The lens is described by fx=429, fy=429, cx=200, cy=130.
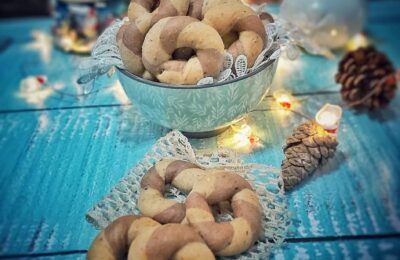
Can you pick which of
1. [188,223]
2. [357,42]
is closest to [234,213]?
[188,223]

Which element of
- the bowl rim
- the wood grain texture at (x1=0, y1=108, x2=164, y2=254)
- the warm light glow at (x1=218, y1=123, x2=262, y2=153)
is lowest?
the wood grain texture at (x1=0, y1=108, x2=164, y2=254)

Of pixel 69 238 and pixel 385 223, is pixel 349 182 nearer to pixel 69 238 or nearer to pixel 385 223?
pixel 385 223

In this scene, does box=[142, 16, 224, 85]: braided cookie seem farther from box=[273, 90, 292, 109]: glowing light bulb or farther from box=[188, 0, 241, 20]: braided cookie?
box=[273, 90, 292, 109]: glowing light bulb

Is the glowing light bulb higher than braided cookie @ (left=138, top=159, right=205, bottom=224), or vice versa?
braided cookie @ (left=138, top=159, right=205, bottom=224)

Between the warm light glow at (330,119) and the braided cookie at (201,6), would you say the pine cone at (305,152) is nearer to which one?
the warm light glow at (330,119)

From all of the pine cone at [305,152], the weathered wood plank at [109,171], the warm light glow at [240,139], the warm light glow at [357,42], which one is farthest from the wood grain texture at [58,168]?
the warm light glow at [357,42]

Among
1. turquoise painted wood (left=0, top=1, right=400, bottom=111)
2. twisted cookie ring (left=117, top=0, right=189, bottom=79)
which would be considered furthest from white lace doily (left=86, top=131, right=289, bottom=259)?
turquoise painted wood (left=0, top=1, right=400, bottom=111)

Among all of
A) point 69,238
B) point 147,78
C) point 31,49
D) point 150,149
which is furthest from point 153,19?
point 31,49
